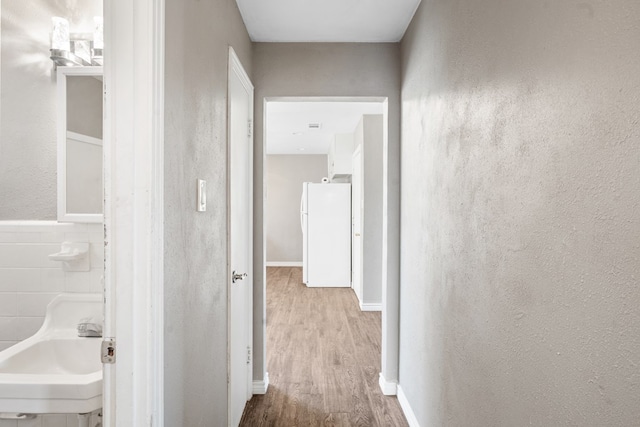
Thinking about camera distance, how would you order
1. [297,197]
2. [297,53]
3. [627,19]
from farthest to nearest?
[297,197] < [297,53] < [627,19]

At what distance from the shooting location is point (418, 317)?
2148mm

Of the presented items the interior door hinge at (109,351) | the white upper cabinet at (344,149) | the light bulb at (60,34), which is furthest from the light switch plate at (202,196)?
the white upper cabinet at (344,149)

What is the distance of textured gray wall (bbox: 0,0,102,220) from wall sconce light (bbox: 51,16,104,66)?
→ 5cm

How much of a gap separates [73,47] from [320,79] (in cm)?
149

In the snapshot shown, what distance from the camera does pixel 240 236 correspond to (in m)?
2.34

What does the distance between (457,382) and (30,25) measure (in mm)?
2317

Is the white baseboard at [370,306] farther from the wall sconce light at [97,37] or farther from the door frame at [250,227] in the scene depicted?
the wall sconce light at [97,37]

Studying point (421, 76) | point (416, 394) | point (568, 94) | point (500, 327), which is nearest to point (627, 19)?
point (568, 94)

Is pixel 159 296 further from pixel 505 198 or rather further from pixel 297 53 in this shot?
pixel 297 53

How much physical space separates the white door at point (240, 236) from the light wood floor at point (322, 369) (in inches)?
11.5

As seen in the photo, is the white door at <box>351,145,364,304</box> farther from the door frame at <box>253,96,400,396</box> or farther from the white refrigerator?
the door frame at <box>253,96,400,396</box>

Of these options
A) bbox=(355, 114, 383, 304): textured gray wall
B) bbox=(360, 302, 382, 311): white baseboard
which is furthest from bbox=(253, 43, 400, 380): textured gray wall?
bbox=(360, 302, 382, 311): white baseboard

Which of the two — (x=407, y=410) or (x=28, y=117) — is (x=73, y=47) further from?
(x=407, y=410)

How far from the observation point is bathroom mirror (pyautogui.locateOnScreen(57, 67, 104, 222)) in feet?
5.23
